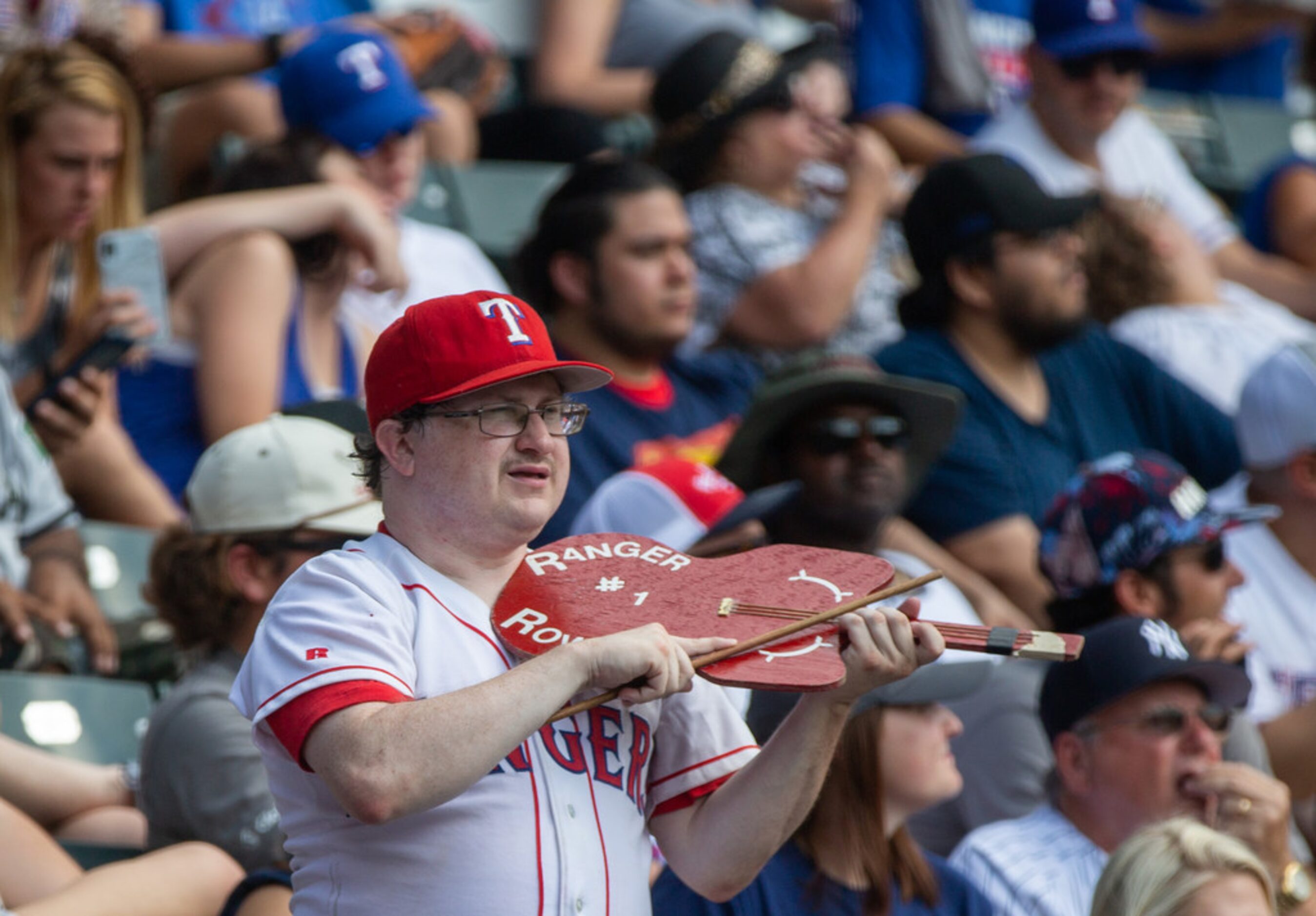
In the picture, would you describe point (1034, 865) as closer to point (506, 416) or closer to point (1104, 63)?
point (506, 416)

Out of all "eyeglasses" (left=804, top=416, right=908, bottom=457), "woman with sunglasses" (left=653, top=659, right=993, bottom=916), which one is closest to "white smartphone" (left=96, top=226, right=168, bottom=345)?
"eyeglasses" (left=804, top=416, right=908, bottom=457)

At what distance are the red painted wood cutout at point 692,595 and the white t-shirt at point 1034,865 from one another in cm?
114

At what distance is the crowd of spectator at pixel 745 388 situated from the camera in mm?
3018

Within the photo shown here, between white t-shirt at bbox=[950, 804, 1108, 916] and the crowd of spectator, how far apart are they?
0.03ft

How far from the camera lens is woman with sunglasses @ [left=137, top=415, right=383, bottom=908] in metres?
2.99

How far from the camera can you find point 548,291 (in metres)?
4.71

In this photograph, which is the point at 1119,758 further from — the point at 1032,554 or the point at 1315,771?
the point at 1032,554

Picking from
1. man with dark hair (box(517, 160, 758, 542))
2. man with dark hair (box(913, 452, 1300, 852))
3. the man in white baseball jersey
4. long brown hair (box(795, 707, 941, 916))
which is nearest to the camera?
the man in white baseball jersey

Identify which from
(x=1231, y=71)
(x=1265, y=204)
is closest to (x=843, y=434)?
(x=1265, y=204)

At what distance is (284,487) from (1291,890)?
6.05 feet

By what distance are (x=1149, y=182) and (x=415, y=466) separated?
4.91 m

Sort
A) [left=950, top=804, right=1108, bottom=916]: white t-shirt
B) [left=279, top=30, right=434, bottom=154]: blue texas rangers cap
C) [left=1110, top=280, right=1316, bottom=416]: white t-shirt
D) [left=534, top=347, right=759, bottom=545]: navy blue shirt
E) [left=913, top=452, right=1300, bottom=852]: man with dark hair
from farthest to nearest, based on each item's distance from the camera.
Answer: [left=1110, top=280, right=1316, bottom=416]: white t-shirt → [left=279, top=30, right=434, bottom=154]: blue texas rangers cap → [left=534, top=347, right=759, bottom=545]: navy blue shirt → [left=913, top=452, right=1300, bottom=852]: man with dark hair → [left=950, top=804, right=1108, bottom=916]: white t-shirt

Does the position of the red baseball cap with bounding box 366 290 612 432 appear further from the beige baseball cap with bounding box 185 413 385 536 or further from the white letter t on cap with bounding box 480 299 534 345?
the beige baseball cap with bounding box 185 413 385 536

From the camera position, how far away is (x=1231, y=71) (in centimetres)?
835
